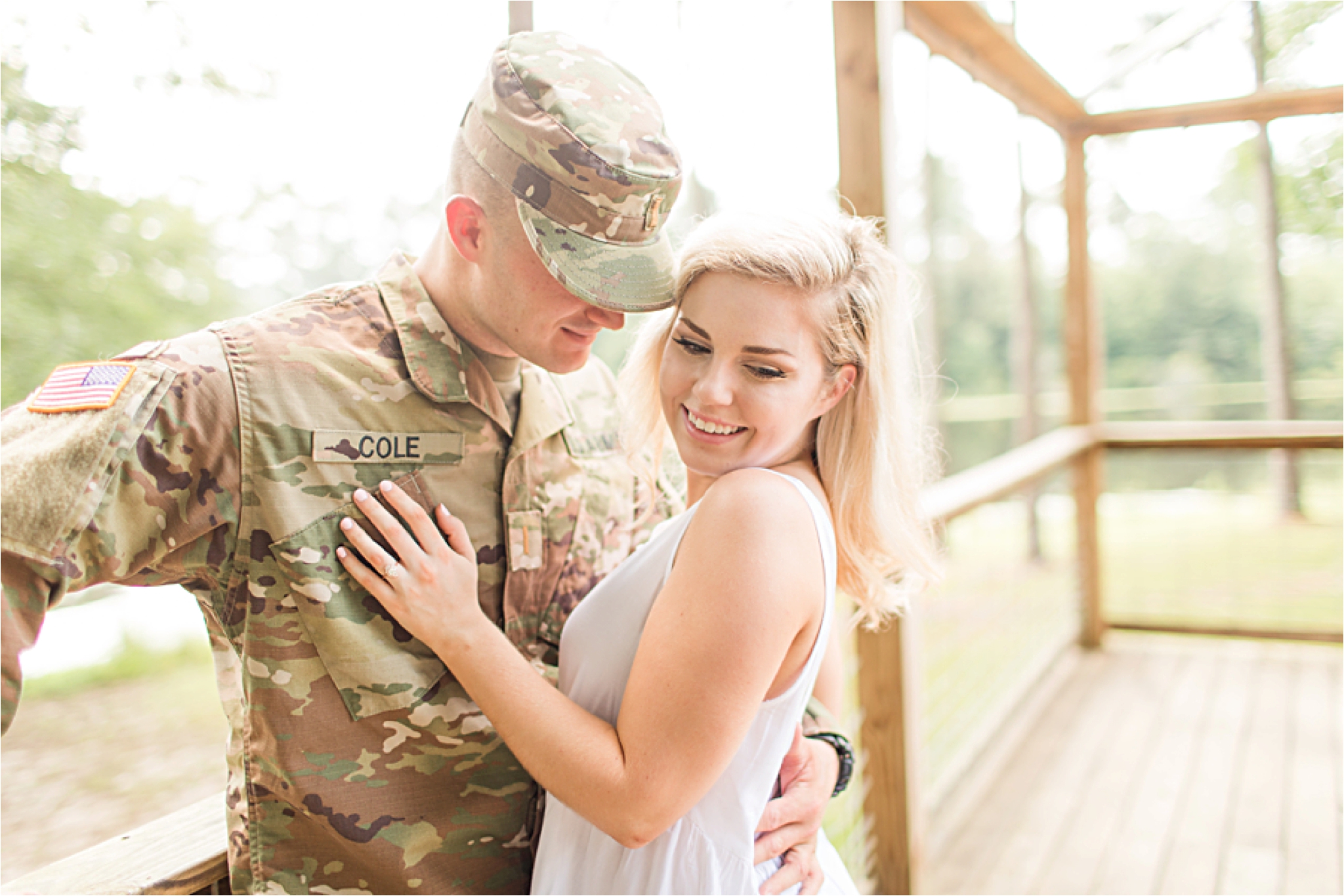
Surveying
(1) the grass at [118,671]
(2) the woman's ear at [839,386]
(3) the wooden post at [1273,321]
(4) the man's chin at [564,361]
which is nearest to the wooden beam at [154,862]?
(4) the man's chin at [564,361]

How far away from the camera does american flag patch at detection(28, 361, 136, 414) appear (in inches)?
36.6

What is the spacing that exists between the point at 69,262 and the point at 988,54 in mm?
3840

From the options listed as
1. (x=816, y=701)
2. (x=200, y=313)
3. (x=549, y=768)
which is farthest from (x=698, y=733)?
(x=200, y=313)

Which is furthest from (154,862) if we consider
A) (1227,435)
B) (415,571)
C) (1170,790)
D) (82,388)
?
(1227,435)

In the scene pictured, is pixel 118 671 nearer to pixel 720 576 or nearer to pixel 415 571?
pixel 415 571

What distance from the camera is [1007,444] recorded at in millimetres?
14414

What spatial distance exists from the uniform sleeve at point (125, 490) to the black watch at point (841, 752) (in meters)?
0.92

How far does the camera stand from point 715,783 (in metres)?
1.08

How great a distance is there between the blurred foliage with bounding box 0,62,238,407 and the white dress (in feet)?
7.31

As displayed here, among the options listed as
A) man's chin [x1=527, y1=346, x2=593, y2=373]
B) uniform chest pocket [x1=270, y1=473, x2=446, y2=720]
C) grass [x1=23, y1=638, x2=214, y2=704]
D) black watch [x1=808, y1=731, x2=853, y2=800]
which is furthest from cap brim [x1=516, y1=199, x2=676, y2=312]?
grass [x1=23, y1=638, x2=214, y2=704]

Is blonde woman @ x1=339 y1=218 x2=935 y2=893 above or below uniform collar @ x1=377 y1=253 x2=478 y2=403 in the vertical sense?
below

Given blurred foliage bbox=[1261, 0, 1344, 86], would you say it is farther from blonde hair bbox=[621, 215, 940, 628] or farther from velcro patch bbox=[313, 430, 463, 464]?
velcro patch bbox=[313, 430, 463, 464]

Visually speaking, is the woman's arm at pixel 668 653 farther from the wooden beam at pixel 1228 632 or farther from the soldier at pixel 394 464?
the wooden beam at pixel 1228 632

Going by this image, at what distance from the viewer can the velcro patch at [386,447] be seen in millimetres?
1101
